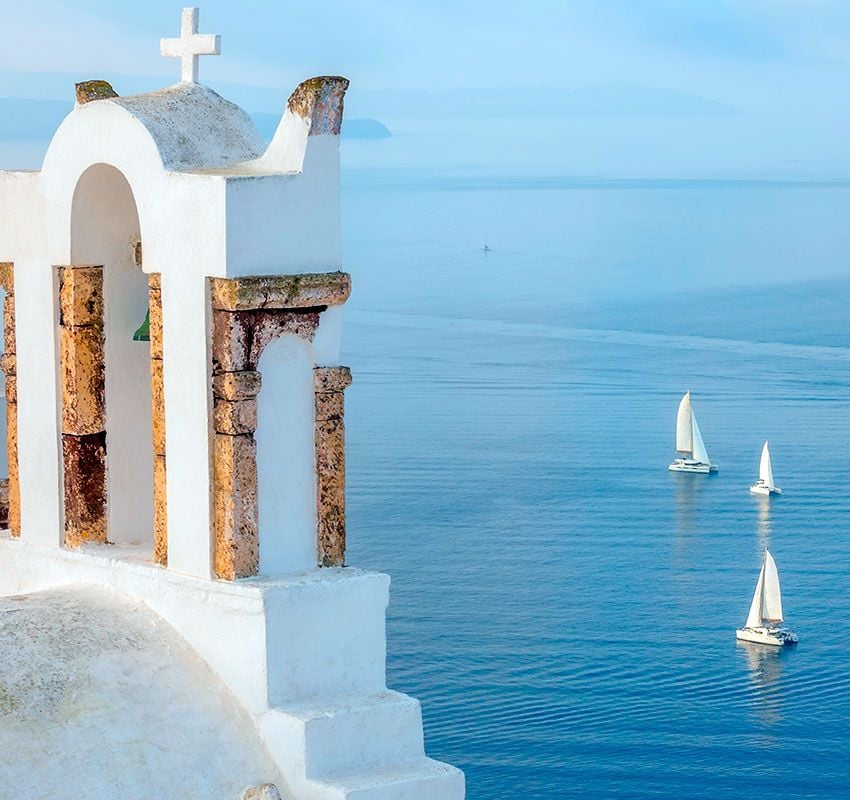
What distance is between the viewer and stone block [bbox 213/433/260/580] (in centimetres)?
661

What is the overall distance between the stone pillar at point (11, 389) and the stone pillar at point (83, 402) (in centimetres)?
34

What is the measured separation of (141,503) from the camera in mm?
7684

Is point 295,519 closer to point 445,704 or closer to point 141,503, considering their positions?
point 141,503

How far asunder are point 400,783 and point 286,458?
4.51 ft

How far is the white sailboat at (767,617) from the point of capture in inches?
1661

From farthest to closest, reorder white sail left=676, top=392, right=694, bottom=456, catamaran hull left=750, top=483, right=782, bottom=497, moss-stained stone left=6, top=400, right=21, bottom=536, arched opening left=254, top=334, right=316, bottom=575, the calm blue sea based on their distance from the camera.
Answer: white sail left=676, top=392, right=694, bottom=456
catamaran hull left=750, top=483, right=782, bottom=497
the calm blue sea
moss-stained stone left=6, top=400, right=21, bottom=536
arched opening left=254, top=334, right=316, bottom=575

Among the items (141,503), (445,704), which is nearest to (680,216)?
(445,704)

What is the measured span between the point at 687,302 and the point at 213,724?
312ft

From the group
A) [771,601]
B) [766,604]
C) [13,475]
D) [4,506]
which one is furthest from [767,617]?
[13,475]

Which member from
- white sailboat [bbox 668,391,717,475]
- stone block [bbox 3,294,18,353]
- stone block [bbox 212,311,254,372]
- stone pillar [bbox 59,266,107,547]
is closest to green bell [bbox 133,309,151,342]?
stone pillar [bbox 59,266,107,547]

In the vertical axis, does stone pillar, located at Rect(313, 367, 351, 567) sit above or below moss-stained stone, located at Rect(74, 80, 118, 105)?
below

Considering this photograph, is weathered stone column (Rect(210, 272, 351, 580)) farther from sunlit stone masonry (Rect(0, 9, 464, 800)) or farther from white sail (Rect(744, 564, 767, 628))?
white sail (Rect(744, 564, 767, 628))

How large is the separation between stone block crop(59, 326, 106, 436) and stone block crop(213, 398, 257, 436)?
40.0 inches

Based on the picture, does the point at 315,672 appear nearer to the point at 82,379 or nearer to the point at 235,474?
the point at 235,474
